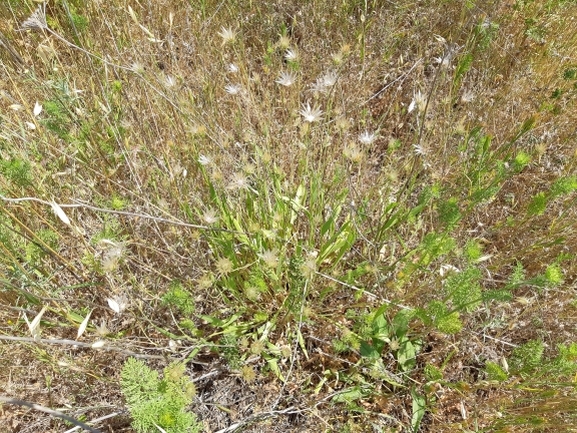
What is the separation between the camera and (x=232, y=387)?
1.63 m

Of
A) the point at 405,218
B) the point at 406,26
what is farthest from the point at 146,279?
the point at 406,26

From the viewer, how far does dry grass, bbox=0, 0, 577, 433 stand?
1.46m

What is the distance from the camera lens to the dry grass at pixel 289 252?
4.77ft

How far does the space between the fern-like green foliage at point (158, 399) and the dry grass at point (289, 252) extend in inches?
4.4

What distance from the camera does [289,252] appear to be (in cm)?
181

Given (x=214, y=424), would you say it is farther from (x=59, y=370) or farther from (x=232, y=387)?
(x=59, y=370)

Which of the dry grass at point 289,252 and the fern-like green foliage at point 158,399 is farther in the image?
the dry grass at point 289,252

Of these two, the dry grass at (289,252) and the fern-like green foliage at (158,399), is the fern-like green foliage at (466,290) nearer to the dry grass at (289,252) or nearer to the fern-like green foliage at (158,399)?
the dry grass at (289,252)

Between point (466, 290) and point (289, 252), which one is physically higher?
point (289, 252)

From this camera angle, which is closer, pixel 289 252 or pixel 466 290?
pixel 466 290

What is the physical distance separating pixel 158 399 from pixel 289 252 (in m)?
0.80

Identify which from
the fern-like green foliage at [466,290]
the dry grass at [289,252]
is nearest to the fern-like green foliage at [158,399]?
the dry grass at [289,252]

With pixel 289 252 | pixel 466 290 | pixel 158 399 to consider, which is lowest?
pixel 158 399

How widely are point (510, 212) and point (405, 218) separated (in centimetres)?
64
